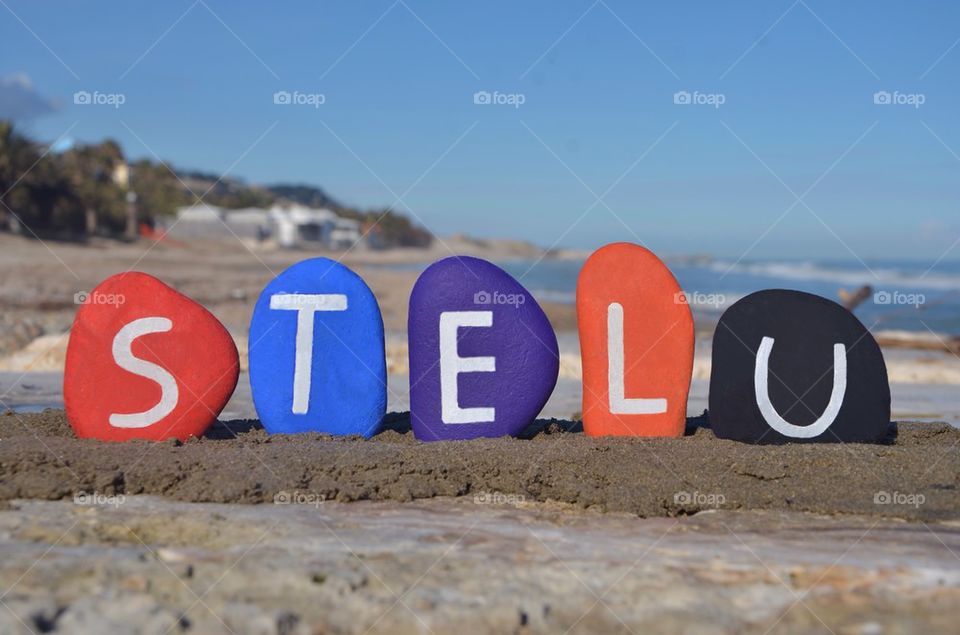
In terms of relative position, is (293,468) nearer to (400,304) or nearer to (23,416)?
(23,416)

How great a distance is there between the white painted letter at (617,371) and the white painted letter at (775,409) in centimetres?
68

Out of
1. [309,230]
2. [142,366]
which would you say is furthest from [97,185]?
[142,366]

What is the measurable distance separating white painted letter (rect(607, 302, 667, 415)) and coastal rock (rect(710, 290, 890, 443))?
46 centimetres

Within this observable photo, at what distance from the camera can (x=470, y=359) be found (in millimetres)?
5707

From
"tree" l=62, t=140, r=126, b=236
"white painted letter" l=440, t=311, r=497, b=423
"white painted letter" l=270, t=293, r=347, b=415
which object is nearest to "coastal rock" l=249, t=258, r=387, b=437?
"white painted letter" l=270, t=293, r=347, b=415

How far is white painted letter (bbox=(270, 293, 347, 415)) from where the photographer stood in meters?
5.74

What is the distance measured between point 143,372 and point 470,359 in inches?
76.8

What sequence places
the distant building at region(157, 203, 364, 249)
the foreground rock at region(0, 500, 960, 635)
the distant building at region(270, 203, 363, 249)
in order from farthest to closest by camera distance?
1. the distant building at region(270, 203, 363, 249)
2. the distant building at region(157, 203, 364, 249)
3. the foreground rock at region(0, 500, 960, 635)

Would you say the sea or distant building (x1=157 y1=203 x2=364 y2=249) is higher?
distant building (x1=157 y1=203 x2=364 y2=249)

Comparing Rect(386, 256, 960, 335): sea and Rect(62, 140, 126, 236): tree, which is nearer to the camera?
Rect(386, 256, 960, 335): sea

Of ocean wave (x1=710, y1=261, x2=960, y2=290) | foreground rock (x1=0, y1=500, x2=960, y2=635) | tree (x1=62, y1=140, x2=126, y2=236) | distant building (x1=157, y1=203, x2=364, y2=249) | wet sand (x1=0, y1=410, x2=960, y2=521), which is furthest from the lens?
distant building (x1=157, y1=203, x2=364, y2=249)

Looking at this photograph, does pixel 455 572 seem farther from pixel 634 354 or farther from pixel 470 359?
pixel 634 354

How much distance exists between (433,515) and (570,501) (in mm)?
719

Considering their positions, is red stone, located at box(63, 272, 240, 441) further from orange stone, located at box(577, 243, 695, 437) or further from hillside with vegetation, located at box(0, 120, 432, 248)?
hillside with vegetation, located at box(0, 120, 432, 248)
